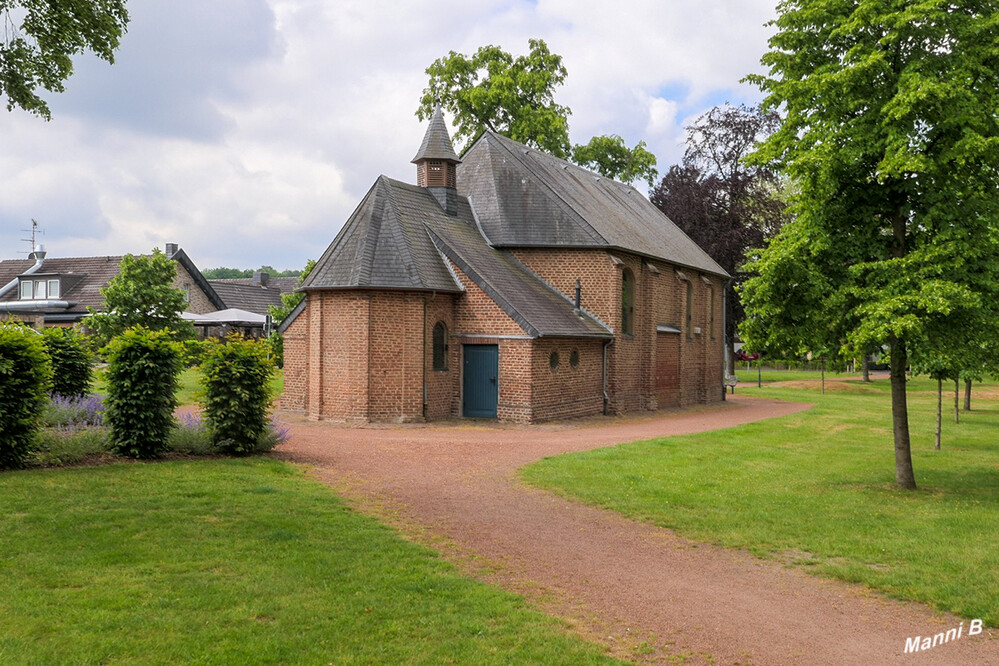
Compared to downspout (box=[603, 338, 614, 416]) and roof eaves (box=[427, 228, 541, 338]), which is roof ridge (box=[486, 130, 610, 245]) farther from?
roof eaves (box=[427, 228, 541, 338])

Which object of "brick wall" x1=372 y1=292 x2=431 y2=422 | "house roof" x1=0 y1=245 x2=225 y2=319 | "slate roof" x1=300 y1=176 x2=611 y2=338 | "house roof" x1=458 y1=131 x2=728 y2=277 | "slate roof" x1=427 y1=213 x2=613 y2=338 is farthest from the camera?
"house roof" x1=0 y1=245 x2=225 y2=319

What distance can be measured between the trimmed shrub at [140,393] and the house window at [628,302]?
17160mm

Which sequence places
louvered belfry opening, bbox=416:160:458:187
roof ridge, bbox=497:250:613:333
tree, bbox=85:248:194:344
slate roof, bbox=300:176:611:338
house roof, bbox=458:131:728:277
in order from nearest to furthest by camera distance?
slate roof, bbox=300:176:611:338 → roof ridge, bbox=497:250:613:333 → house roof, bbox=458:131:728:277 → louvered belfry opening, bbox=416:160:458:187 → tree, bbox=85:248:194:344

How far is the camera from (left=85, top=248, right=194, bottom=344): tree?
1302 inches

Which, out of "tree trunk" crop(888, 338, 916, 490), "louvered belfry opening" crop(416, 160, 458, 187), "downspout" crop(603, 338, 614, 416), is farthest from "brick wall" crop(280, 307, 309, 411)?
"tree trunk" crop(888, 338, 916, 490)

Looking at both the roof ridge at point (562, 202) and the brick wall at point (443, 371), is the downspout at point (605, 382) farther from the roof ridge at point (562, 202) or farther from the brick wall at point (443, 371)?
the brick wall at point (443, 371)

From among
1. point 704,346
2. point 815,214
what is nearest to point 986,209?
point 815,214

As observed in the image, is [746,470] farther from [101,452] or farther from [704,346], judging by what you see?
[704,346]

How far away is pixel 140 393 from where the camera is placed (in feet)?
42.4

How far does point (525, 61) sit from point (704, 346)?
18.9m

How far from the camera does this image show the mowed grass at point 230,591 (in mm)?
5820

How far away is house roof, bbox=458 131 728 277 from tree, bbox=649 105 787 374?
1123 centimetres

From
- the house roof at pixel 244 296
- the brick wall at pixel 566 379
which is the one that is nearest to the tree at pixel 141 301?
the brick wall at pixel 566 379

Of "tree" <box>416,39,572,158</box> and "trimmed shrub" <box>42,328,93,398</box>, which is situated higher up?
"tree" <box>416,39,572,158</box>
